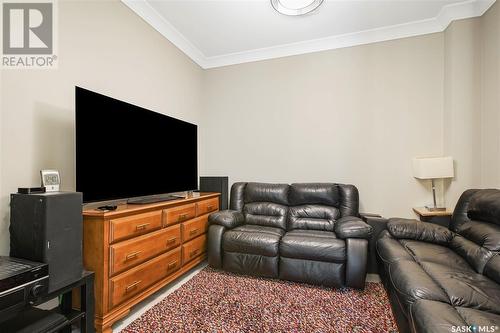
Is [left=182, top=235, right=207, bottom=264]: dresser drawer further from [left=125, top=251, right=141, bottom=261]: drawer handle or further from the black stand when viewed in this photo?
the black stand

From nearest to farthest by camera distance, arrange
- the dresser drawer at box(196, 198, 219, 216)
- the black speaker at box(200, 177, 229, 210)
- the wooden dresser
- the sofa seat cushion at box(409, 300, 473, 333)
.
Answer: the sofa seat cushion at box(409, 300, 473, 333) → the wooden dresser → the dresser drawer at box(196, 198, 219, 216) → the black speaker at box(200, 177, 229, 210)

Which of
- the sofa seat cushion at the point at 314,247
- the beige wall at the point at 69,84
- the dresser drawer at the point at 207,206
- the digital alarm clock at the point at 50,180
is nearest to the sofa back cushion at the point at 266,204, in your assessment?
the dresser drawer at the point at 207,206

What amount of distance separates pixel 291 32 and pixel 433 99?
1.99 meters

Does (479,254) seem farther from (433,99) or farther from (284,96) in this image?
(284,96)

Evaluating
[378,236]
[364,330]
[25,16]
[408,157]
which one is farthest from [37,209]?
[408,157]

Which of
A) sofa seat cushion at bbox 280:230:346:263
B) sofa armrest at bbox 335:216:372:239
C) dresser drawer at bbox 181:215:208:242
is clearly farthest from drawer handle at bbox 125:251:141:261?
sofa armrest at bbox 335:216:372:239

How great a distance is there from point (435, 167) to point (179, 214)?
287 cm

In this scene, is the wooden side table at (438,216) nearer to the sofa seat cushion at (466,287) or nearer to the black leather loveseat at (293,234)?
the black leather loveseat at (293,234)

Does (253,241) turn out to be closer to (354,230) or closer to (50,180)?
(354,230)

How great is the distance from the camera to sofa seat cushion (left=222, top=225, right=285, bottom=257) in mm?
2418

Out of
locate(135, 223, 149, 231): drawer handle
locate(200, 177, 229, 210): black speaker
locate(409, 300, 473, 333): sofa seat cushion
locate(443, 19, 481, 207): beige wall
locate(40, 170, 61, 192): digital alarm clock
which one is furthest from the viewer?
locate(200, 177, 229, 210): black speaker

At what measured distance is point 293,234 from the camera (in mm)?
2559

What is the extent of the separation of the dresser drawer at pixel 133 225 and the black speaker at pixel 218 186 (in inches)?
53.0

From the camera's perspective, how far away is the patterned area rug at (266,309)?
67.1 inches
